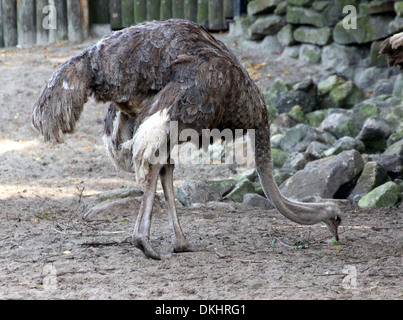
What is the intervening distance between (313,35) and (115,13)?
359 centimetres

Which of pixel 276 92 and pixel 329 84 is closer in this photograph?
pixel 276 92

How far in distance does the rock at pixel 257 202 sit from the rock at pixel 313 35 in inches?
193

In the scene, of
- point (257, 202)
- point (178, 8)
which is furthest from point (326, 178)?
point (178, 8)

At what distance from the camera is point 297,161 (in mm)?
7535

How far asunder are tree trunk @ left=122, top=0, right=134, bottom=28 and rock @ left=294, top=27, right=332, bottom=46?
2.93m

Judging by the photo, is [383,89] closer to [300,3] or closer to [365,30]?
[365,30]

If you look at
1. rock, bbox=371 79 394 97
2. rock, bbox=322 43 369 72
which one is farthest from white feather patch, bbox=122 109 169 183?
rock, bbox=322 43 369 72

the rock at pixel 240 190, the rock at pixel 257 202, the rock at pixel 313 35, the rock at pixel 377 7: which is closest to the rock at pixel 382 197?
the rock at pixel 257 202

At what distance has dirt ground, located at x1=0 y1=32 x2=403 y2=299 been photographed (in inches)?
151

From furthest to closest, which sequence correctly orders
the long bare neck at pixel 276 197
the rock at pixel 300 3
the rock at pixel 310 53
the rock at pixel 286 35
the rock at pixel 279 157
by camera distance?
the rock at pixel 286 35, the rock at pixel 310 53, the rock at pixel 300 3, the rock at pixel 279 157, the long bare neck at pixel 276 197

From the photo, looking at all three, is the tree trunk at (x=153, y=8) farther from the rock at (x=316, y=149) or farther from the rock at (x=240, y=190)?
the rock at (x=240, y=190)

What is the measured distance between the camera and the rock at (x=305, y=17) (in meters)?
10.6

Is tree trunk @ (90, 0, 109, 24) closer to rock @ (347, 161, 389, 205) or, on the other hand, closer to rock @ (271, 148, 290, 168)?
rock @ (271, 148, 290, 168)

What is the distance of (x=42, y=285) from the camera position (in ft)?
12.7
